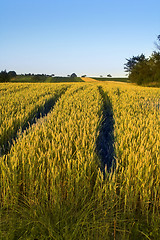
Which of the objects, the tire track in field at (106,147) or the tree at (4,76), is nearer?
the tire track in field at (106,147)

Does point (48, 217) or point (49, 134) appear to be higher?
point (49, 134)

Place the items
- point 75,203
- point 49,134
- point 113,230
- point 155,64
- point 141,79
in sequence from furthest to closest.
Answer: point 141,79 < point 155,64 < point 49,134 < point 75,203 < point 113,230

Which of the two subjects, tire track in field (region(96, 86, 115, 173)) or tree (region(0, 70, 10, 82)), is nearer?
tire track in field (region(96, 86, 115, 173))

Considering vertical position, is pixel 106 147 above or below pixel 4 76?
below

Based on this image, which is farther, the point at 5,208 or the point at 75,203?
the point at 5,208

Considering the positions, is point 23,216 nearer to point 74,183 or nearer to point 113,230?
point 74,183

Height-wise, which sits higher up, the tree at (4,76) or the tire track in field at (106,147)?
the tree at (4,76)

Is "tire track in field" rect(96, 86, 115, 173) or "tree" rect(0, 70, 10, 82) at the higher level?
"tree" rect(0, 70, 10, 82)

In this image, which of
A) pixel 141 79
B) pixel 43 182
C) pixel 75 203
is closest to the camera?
pixel 75 203

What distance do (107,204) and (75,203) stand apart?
0.85ft

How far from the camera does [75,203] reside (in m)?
1.60

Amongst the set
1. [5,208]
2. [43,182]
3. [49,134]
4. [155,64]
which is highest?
[155,64]

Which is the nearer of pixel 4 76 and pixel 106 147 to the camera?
pixel 106 147

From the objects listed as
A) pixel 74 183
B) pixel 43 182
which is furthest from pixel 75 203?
pixel 43 182
